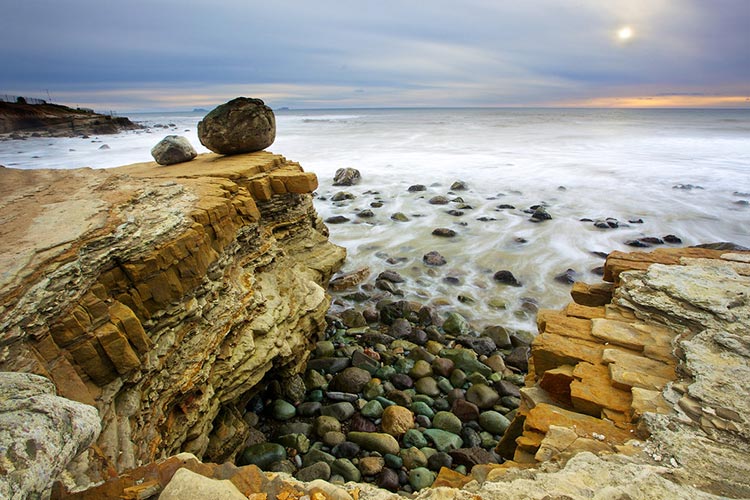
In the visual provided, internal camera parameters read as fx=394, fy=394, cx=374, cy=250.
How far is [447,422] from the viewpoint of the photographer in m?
5.14

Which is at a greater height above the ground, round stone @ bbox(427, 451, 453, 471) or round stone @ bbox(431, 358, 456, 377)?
round stone @ bbox(431, 358, 456, 377)

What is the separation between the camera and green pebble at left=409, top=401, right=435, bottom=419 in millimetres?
5297

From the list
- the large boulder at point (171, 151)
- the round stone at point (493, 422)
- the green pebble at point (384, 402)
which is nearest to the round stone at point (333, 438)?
the green pebble at point (384, 402)

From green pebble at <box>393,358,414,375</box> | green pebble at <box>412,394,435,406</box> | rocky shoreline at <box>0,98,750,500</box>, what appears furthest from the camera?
green pebble at <box>393,358,414,375</box>

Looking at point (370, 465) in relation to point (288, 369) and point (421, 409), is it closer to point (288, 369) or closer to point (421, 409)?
point (421, 409)

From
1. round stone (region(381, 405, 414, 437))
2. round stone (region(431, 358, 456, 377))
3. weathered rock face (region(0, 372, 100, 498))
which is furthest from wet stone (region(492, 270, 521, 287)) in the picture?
weathered rock face (region(0, 372, 100, 498))

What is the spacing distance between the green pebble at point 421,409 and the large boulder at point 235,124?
5793 millimetres

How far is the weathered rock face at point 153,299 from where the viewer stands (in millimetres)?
3045

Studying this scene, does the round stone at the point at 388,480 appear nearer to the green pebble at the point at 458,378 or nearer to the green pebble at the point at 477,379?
the green pebble at the point at 458,378

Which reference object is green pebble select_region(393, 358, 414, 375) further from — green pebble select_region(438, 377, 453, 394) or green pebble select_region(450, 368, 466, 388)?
green pebble select_region(450, 368, 466, 388)

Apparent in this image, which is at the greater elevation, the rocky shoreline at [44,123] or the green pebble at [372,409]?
the rocky shoreline at [44,123]

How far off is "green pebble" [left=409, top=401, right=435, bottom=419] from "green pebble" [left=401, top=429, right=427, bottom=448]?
0.40 m

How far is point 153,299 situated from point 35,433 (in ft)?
6.48

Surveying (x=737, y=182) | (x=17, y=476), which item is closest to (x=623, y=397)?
(x=17, y=476)
